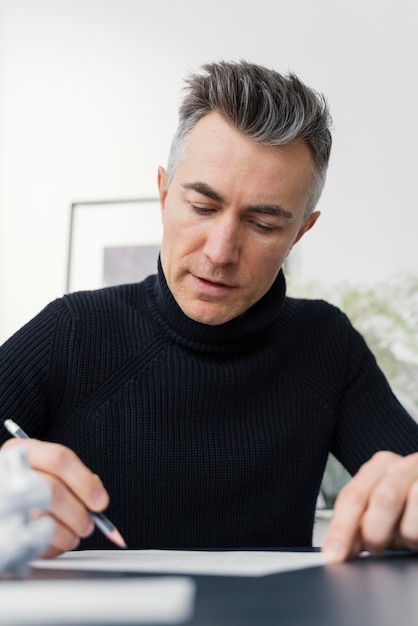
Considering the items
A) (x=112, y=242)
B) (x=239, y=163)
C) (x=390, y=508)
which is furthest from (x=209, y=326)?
(x=112, y=242)

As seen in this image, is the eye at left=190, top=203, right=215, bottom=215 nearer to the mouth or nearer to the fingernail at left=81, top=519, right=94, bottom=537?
the mouth

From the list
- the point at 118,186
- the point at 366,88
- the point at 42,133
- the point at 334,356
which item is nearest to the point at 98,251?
the point at 118,186

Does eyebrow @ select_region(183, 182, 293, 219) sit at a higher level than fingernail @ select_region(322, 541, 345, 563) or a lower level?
higher

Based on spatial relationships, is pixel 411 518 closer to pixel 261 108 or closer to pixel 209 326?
pixel 209 326

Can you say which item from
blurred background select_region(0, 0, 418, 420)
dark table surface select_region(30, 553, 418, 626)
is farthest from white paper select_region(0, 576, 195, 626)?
blurred background select_region(0, 0, 418, 420)

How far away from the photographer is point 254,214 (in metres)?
1.23

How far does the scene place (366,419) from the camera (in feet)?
4.53

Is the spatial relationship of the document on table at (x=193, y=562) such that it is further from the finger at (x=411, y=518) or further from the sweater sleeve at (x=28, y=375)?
the sweater sleeve at (x=28, y=375)

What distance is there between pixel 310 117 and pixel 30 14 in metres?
2.29

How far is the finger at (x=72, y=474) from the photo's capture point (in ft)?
2.24

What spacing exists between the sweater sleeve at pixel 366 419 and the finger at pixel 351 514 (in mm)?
493

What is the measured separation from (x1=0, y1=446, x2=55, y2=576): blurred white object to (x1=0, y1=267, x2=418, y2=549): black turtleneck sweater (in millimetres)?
577

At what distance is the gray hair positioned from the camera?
1238 mm

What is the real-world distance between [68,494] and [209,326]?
655mm
